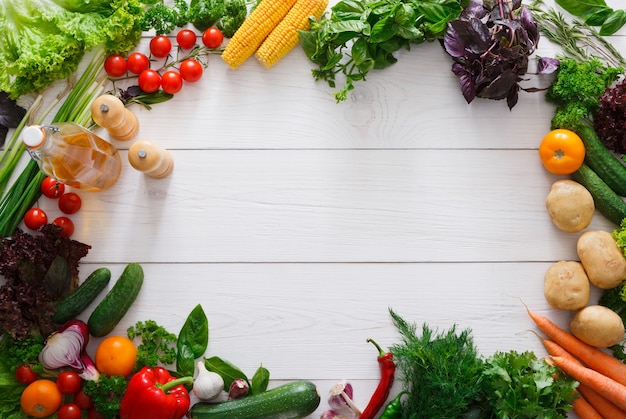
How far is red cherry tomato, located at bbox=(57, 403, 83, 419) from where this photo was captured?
163 cm

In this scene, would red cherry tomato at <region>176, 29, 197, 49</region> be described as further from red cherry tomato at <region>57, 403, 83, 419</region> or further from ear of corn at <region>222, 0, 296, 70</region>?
red cherry tomato at <region>57, 403, 83, 419</region>

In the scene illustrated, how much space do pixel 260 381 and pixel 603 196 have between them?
101cm

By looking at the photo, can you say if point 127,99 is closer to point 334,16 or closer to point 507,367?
point 334,16

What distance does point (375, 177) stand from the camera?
5.88ft

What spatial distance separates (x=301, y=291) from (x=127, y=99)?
2.30 feet

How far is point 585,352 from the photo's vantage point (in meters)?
1.70

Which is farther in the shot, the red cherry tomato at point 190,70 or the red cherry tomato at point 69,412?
the red cherry tomato at point 190,70

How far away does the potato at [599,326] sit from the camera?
5.43 feet

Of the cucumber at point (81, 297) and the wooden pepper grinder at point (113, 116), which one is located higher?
the wooden pepper grinder at point (113, 116)

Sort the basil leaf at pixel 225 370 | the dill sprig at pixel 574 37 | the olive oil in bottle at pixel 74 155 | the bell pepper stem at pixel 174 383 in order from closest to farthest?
the olive oil in bottle at pixel 74 155, the bell pepper stem at pixel 174 383, the basil leaf at pixel 225 370, the dill sprig at pixel 574 37

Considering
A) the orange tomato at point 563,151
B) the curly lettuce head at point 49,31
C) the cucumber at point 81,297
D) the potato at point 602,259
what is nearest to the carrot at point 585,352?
the potato at point 602,259

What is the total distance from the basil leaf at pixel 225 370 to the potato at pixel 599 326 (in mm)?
880

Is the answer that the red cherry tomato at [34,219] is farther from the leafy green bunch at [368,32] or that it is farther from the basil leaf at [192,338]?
the leafy green bunch at [368,32]

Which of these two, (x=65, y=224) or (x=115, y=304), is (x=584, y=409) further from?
(x=65, y=224)
